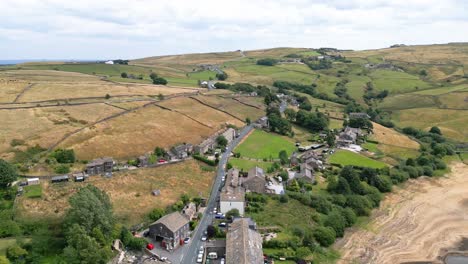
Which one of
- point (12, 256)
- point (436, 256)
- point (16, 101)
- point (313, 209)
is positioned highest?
point (16, 101)

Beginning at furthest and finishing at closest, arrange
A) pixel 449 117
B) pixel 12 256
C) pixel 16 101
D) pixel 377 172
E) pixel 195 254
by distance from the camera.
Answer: pixel 449 117 < pixel 16 101 < pixel 377 172 < pixel 195 254 < pixel 12 256

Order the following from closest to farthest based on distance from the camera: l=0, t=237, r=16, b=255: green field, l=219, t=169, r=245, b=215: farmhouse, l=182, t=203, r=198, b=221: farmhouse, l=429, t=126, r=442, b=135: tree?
l=0, t=237, r=16, b=255: green field < l=182, t=203, r=198, b=221: farmhouse < l=219, t=169, r=245, b=215: farmhouse < l=429, t=126, r=442, b=135: tree

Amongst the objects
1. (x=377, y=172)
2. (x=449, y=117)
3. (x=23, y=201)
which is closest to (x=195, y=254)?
(x=23, y=201)

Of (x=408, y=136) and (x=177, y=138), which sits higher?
(x=177, y=138)

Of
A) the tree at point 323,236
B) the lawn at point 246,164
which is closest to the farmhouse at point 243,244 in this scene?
the tree at point 323,236

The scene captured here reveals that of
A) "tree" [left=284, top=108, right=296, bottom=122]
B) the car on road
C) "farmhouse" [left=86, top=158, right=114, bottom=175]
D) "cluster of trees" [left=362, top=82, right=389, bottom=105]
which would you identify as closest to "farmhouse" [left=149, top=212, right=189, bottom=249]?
the car on road

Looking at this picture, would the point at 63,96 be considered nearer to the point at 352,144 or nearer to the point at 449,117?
the point at 352,144

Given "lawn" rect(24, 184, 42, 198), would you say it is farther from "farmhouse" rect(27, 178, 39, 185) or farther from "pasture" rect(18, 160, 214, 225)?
"farmhouse" rect(27, 178, 39, 185)
